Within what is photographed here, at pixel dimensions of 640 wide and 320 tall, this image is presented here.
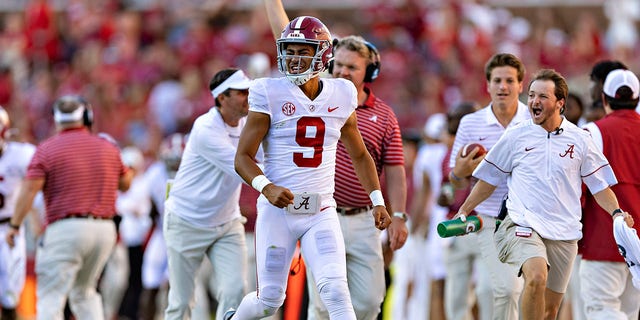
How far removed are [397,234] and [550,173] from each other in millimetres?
1423

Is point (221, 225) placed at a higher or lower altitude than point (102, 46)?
lower

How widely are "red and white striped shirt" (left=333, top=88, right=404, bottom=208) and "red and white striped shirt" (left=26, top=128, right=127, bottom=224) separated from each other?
2493 mm

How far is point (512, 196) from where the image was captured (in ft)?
27.8

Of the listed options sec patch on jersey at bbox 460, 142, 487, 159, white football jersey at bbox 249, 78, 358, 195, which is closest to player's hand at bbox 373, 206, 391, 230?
white football jersey at bbox 249, 78, 358, 195

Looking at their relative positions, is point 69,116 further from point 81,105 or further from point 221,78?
point 221,78

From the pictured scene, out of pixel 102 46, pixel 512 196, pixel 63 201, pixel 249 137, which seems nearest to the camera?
pixel 249 137

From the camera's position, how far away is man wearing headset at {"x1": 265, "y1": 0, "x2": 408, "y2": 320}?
30.1 feet

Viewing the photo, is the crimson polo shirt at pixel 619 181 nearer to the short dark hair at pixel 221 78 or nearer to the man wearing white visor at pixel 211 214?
the man wearing white visor at pixel 211 214

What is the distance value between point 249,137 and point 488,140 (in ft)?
7.84

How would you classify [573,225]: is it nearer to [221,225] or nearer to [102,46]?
[221,225]

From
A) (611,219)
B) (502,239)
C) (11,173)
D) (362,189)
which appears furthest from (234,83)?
(611,219)

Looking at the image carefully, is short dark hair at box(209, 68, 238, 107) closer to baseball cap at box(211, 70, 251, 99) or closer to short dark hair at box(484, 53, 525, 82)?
baseball cap at box(211, 70, 251, 99)

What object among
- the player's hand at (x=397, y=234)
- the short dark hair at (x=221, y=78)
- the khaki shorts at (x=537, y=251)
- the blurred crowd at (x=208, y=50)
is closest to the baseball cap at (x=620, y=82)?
the khaki shorts at (x=537, y=251)

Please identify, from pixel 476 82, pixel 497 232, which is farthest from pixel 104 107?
pixel 497 232
